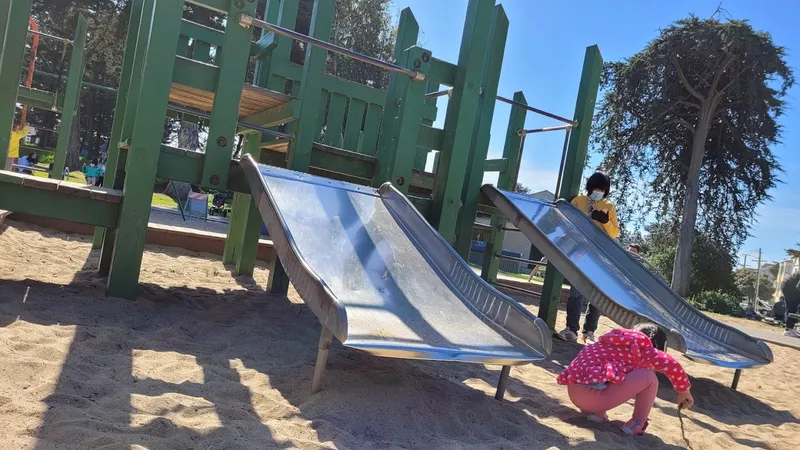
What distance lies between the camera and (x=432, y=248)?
13.5 ft

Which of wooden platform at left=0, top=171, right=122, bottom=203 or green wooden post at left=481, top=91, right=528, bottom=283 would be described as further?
green wooden post at left=481, top=91, right=528, bottom=283

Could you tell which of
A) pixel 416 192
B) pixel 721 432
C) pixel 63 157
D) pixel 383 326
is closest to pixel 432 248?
pixel 383 326

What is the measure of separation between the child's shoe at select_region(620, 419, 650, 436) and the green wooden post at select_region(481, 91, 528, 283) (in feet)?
14.2

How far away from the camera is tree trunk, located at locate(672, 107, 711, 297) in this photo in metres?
18.2

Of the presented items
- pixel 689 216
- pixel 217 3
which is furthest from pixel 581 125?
pixel 689 216

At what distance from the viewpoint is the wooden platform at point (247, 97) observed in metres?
4.82

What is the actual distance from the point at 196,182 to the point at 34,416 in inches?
95.5

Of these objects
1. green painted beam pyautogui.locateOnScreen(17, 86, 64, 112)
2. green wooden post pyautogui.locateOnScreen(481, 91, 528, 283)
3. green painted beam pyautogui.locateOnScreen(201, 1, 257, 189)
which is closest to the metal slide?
green wooden post pyautogui.locateOnScreen(481, 91, 528, 283)

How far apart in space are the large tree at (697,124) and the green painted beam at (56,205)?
681 inches

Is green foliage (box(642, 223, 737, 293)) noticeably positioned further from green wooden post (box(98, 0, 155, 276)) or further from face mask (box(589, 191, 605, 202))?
green wooden post (box(98, 0, 155, 276))

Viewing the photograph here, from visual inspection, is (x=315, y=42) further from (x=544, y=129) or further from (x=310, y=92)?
(x=544, y=129)

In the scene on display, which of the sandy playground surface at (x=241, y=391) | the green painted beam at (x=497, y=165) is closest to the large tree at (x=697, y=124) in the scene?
the green painted beam at (x=497, y=165)

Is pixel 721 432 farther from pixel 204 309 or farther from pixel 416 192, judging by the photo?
pixel 416 192

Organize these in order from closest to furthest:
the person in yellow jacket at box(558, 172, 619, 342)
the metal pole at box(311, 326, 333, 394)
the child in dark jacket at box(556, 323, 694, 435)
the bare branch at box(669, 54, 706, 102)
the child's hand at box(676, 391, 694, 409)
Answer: the metal pole at box(311, 326, 333, 394) < the child's hand at box(676, 391, 694, 409) < the child in dark jacket at box(556, 323, 694, 435) < the person in yellow jacket at box(558, 172, 619, 342) < the bare branch at box(669, 54, 706, 102)
